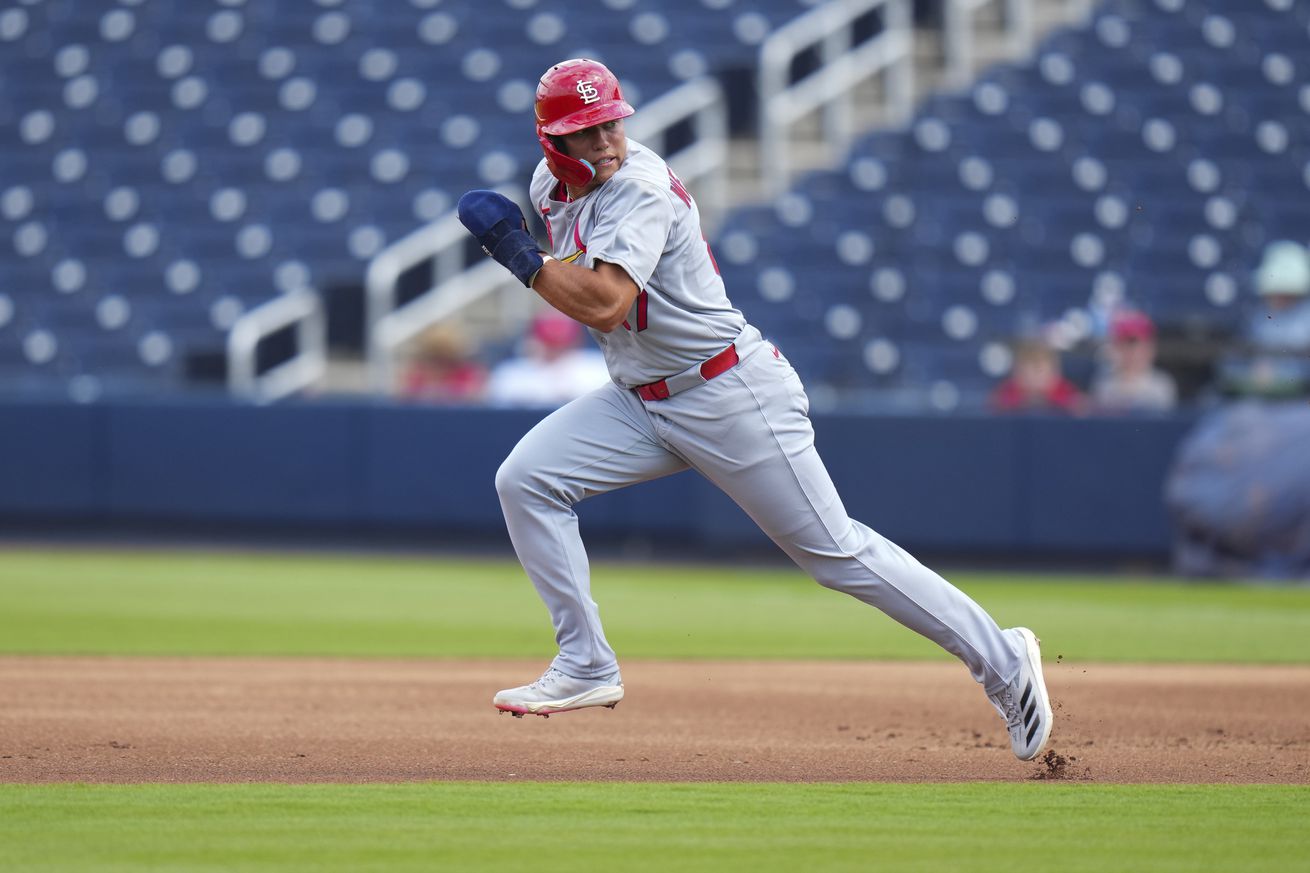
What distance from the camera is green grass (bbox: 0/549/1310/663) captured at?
793cm

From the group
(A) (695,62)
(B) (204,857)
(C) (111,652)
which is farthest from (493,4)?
(B) (204,857)

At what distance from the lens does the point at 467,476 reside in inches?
506

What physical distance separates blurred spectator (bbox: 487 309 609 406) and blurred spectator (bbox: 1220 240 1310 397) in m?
4.24

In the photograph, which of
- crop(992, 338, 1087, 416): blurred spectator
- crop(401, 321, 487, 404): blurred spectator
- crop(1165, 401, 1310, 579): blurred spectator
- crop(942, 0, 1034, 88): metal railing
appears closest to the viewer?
crop(1165, 401, 1310, 579): blurred spectator

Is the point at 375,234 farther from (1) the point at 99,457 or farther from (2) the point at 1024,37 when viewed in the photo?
(2) the point at 1024,37

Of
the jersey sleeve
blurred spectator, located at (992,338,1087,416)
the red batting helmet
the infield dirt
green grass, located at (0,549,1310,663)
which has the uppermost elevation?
the red batting helmet

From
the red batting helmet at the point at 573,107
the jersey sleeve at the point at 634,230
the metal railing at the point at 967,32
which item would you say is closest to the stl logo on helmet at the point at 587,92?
the red batting helmet at the point at 573,107

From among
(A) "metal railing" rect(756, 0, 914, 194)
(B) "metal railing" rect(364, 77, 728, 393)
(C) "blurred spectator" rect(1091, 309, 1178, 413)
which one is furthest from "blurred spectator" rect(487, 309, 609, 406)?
(A) "metal railing" rect(756, 0, 914, 194)

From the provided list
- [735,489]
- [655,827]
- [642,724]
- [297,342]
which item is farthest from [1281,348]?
[655,827]

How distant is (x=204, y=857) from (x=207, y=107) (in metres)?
15.0

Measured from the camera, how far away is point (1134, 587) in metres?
11.2

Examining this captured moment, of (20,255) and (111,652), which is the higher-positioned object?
(20,255)

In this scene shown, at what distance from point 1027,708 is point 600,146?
71.3 inches

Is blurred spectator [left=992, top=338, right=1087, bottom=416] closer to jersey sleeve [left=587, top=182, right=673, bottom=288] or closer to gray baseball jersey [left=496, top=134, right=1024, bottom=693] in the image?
gray baseball jersey [left=496, top=134, right=1024, bottom=693]
